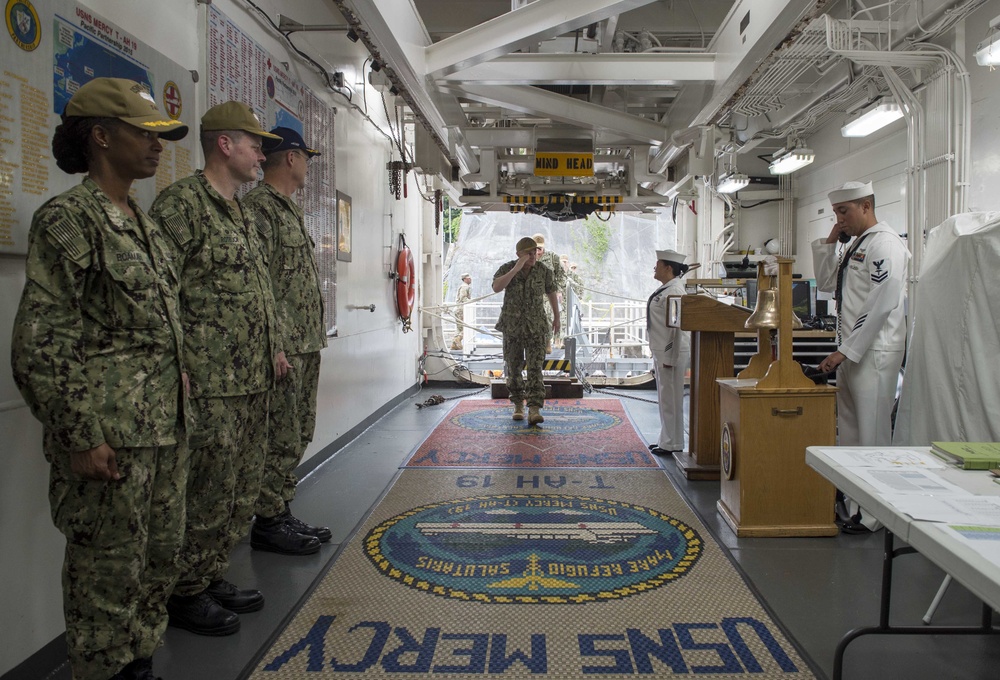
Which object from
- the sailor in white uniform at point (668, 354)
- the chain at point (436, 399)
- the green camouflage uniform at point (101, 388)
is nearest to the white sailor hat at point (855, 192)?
the sailor in white uniform at point (668, 354)

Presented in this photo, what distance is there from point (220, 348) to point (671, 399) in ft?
11.5

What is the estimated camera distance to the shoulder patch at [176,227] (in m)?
2.10

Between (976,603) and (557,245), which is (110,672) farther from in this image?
(557,245)

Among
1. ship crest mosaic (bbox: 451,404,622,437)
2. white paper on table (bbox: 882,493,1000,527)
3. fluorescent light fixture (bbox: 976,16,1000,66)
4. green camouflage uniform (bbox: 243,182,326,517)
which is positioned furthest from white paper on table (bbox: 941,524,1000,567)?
ship crest mosaic (bbox: 451,404,622,437)

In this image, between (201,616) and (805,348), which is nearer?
(201,616)

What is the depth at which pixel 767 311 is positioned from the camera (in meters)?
3.28

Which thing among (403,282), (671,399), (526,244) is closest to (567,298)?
(403,282)

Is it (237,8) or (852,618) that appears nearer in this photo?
(852,618)

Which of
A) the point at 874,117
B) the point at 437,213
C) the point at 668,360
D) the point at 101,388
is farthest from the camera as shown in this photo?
the point at 437,213

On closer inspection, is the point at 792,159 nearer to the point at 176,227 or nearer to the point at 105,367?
the point at 176,227

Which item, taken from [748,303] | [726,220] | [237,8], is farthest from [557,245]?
[237,8]

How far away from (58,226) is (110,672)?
44.6 inches

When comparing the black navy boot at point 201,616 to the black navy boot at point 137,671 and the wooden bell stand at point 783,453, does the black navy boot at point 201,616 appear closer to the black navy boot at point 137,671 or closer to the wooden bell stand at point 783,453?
the black navy boot at point 137,671

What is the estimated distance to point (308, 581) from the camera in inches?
105
